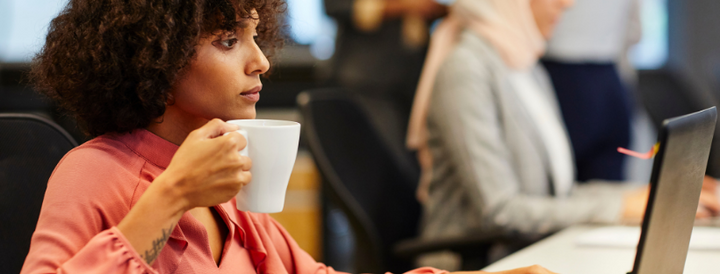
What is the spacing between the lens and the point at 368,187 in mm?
1376

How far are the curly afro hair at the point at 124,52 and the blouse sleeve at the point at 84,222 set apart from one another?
0.07 m

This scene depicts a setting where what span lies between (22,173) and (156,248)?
1.06 ft

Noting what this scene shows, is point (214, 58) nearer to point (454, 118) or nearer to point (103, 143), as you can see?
point (103, 143)

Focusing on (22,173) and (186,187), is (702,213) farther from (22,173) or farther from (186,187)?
(22,173)

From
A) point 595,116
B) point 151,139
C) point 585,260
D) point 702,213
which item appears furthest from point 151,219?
point 595,116

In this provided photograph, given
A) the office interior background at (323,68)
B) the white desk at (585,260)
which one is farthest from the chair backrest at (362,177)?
the office interior background at (323,68)

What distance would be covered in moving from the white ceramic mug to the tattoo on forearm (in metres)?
0.09

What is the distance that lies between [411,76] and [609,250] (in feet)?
4.21

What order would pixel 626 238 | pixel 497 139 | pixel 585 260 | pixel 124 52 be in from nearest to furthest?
pixel 124 52, pixel 585 260, pixel 626 238, pixel 497 139

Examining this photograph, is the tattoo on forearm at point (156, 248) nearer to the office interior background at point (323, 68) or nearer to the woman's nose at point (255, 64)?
the woman's nose at point (255, 64)

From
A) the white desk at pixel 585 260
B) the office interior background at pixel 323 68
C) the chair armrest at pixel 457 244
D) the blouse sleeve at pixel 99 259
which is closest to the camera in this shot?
the blouse sleeve at pixel 99 259

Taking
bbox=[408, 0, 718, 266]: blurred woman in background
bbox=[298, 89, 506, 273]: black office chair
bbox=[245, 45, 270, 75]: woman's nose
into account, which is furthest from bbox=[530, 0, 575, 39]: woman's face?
bbox=[245, 45, 270, 75]: woman's nose

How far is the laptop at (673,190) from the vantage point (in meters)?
0.54

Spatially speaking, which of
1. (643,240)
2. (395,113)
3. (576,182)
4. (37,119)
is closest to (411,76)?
(395,113)
